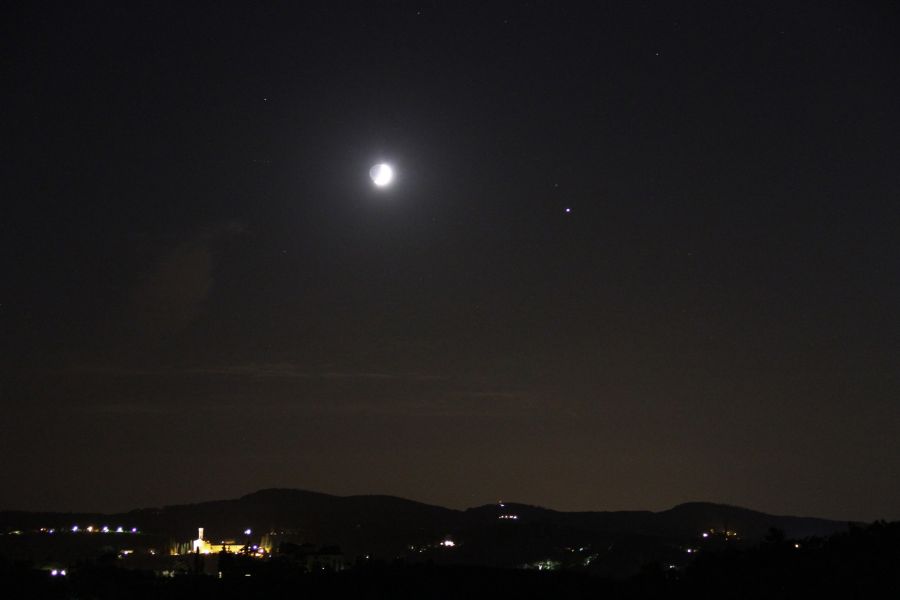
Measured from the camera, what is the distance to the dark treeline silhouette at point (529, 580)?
69.9 ft

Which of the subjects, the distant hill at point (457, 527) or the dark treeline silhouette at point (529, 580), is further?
the distant hill at point (457, 527)

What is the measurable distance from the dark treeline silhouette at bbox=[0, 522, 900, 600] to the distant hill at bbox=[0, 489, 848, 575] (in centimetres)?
2581

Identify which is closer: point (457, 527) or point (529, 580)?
point (529, 580)

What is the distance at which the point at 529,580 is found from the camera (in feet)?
87.2

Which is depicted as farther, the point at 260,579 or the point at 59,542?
the point at 59,542

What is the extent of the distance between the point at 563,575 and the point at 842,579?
884 cm

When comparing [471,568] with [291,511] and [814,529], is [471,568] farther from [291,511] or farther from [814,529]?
[814,529]

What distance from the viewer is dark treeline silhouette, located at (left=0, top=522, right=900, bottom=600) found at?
21297 mm

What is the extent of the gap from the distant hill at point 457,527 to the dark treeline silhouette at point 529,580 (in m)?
25.8

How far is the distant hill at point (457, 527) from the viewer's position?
6116 centimetres

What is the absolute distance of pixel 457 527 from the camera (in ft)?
275

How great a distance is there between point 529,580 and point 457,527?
58.4 m

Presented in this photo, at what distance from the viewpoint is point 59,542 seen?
182ft

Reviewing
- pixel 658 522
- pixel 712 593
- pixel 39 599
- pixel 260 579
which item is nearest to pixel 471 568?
pixel 260 579
